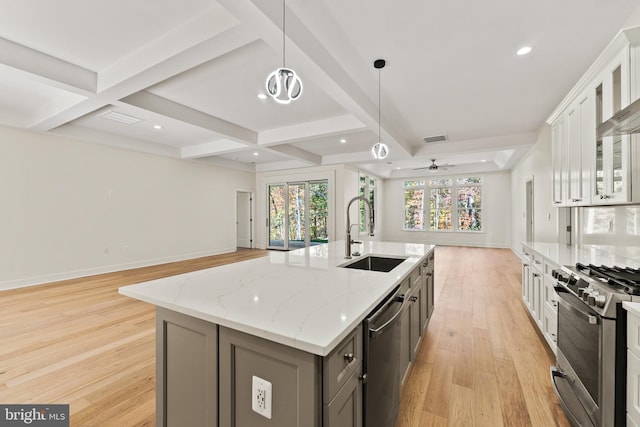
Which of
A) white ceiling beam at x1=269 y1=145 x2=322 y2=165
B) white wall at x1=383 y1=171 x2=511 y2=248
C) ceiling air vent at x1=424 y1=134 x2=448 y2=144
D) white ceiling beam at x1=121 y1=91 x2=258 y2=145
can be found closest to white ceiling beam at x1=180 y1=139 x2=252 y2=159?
white ceiling beam at x1=121 y1=91 x2=258 y2=145

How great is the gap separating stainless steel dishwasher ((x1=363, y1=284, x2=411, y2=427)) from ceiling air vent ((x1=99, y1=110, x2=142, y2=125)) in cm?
498

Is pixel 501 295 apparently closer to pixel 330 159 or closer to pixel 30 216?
pixel 330 159

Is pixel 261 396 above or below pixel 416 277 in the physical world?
below

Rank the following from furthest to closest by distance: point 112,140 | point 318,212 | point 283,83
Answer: point 318,212 < point 112,140 < point 283,83

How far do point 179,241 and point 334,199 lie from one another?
13.9 feet

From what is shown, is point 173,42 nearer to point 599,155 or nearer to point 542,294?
point 599,155

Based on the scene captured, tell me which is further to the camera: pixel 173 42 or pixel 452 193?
pixel 452 193

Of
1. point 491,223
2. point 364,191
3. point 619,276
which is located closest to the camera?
point 619,276

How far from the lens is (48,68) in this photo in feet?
9.21

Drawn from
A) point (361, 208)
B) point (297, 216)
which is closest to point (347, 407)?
point (297, 216)

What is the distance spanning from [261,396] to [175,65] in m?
2.86

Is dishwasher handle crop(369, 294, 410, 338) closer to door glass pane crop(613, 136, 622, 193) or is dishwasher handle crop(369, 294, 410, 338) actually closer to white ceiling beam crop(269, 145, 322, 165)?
door glass pane crop(613, 136, 622, 193)

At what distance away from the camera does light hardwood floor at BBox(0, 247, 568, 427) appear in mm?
1731

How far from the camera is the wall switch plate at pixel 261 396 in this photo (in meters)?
0.95
